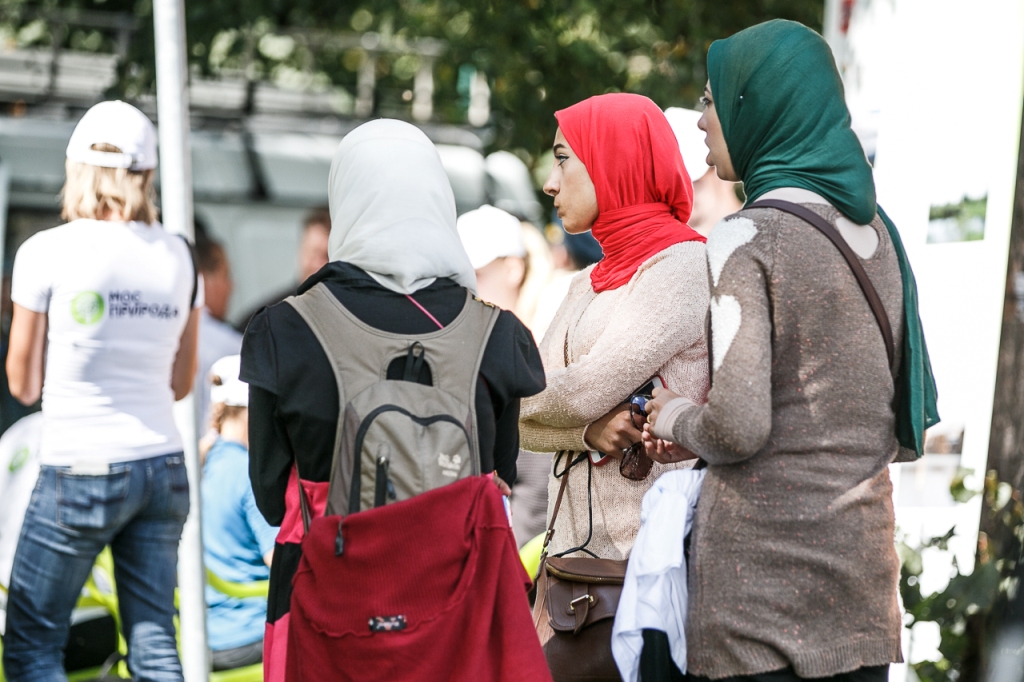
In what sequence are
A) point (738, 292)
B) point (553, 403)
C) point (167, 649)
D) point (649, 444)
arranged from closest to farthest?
point (738, 292) → point (649, 444) → point (553, 403) → point (167, 649)

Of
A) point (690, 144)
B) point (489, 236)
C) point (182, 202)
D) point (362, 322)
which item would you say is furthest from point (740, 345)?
point (489, 236)

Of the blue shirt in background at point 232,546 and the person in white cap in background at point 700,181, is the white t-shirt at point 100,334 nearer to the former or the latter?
the blue shirt in background at point 232,546

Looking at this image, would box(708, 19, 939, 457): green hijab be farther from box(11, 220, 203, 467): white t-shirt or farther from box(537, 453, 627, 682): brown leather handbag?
box(11, 220, 203, 467): white t-shirt

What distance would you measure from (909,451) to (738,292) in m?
0.46

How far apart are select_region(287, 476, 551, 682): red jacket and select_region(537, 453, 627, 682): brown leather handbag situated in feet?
1.03

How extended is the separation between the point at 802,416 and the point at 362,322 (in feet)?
2.52

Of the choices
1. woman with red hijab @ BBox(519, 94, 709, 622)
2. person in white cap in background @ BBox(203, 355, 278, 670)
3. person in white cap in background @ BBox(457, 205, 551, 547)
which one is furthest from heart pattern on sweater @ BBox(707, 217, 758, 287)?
person in white cap in background @ BBox(457, 205, 551, 547)

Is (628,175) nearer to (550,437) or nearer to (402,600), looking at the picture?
(550,437)

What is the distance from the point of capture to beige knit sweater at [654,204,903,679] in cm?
188

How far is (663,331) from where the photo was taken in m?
2.33

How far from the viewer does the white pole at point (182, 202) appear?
11.7ft

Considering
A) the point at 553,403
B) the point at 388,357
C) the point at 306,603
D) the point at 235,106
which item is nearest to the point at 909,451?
the point at 553,403

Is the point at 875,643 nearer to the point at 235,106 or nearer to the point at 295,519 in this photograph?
the point at 295,519

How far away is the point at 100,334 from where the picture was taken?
329 centimetres
